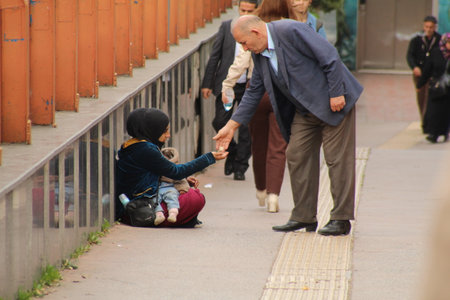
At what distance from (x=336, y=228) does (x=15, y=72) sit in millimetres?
2272

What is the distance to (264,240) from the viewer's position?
17.2ft

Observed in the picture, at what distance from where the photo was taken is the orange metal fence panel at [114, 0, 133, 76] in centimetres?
691

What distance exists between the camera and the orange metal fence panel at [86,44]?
5742 millimetres

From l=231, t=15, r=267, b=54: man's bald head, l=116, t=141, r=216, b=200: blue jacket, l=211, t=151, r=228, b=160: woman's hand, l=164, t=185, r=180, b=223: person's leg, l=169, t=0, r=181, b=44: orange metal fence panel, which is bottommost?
l=164, t=185, r=180, b=223: person's leg

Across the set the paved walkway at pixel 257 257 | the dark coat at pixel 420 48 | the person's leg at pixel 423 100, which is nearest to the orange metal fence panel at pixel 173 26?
the paved walkway at pixel 257 257

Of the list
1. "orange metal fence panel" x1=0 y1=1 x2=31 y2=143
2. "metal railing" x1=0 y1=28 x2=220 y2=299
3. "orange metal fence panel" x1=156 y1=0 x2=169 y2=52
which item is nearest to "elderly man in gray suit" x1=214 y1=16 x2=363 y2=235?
"metal railing" x1=0 y1=28 x2=220 y2=299

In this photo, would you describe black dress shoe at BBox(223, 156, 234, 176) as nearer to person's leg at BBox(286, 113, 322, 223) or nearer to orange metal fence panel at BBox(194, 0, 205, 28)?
orange metal fence panel at BBox(194, 0, 205, 28)

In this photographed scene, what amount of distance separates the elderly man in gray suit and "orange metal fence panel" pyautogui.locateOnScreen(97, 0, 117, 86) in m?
1.33

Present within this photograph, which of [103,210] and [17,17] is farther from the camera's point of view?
[103,210]

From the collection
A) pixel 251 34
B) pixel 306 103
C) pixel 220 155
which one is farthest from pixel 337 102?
pixel 220 155

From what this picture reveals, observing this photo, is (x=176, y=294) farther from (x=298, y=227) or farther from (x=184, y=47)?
(x=184, y=47)

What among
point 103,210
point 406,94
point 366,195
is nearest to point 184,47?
point 366,195

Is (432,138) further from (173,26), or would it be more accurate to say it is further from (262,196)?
(262,196)

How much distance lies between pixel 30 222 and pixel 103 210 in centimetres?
171
